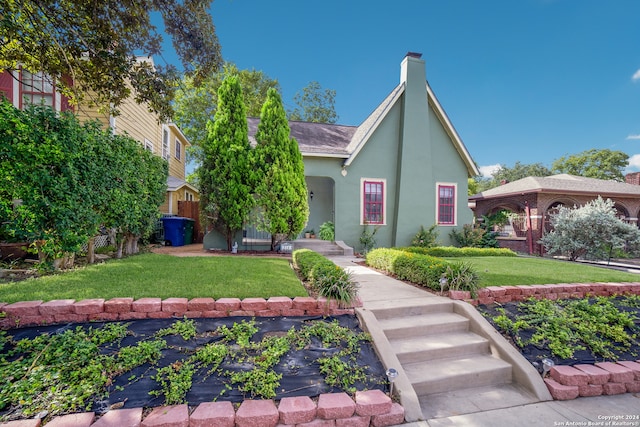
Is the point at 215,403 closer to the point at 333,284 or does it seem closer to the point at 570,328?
the point at 333,284

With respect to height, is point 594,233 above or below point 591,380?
above

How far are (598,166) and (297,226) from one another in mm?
40789

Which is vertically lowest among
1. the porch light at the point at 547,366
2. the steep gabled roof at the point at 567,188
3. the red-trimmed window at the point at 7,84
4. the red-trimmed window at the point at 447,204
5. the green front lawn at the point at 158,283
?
the porch light at the point at 547,366

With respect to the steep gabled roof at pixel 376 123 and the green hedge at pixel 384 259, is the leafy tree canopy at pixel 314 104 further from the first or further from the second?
the green hedge at pixel 384 259

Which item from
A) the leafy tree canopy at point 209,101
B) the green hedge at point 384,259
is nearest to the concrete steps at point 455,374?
the green hedge at point 384,259

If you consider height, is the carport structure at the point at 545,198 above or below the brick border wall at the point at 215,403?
above

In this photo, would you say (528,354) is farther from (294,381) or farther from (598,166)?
(598,166)

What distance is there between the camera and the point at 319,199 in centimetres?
1287

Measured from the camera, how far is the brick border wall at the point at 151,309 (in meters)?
3.01

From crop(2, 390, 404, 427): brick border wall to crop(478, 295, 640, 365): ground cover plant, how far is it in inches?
85.4

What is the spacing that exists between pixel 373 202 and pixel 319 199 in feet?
8.74

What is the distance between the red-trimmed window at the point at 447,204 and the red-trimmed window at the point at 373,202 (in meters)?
2.75

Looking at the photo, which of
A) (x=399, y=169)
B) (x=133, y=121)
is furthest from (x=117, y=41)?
(x=399, y=169)

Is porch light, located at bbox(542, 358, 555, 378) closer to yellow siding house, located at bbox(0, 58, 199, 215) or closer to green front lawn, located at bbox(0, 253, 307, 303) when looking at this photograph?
green front lawn, located at bbox(0, 253, 307, 303)
